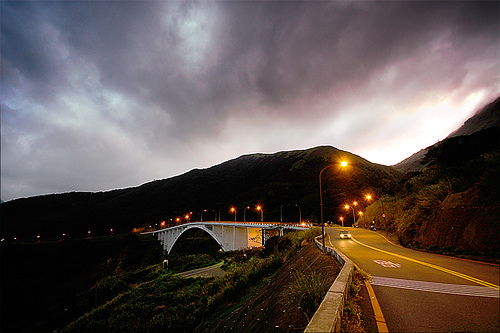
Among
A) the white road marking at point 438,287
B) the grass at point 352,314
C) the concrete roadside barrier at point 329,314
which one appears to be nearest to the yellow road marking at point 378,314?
the grass at point 352,314

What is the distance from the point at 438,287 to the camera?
643cm

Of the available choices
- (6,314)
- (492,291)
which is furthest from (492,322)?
(6,314)

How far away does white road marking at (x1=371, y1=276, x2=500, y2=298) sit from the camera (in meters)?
5.69

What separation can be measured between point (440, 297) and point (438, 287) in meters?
1.14

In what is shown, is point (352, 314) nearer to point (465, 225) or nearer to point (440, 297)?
point (440, 297)

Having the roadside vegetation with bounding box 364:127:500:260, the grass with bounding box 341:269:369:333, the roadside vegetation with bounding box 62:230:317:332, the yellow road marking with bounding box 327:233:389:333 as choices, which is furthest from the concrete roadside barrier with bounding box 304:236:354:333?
the roadside vegetation with bounding box 62:230:317:332

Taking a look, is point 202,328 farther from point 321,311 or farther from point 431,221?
point 431,221

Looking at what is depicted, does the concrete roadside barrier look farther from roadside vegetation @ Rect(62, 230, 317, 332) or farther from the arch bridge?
the arch bridge

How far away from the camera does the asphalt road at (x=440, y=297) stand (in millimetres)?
4164

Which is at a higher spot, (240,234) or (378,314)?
(378,314)

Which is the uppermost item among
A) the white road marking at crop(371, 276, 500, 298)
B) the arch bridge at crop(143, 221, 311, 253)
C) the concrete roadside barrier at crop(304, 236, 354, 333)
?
the concrete roadside barrier at crop(304, 236, 354, 333)

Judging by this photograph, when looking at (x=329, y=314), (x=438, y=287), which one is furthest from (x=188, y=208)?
(x=329, y=314)

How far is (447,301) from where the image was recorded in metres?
5.26

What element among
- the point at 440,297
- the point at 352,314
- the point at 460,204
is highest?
the point at 460,204
